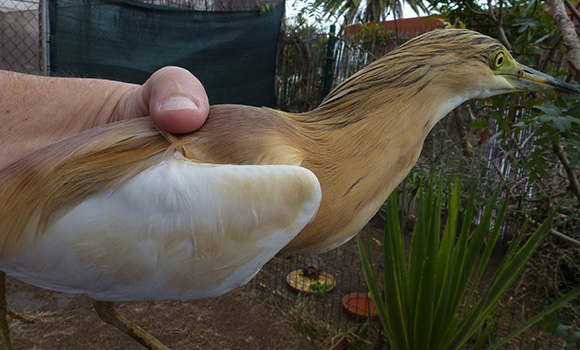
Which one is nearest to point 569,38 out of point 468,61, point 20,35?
point 468,61

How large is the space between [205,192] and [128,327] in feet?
1.68

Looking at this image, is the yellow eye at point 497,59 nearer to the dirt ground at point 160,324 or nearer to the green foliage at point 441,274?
the green foliage at point 441,274

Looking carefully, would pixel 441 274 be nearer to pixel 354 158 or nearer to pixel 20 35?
pixel 354 158

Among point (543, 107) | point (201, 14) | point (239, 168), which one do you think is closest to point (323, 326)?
point (543, 107)

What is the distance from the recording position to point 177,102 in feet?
3.09

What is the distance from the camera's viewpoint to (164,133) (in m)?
0.93

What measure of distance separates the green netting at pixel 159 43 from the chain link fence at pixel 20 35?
0.31 m

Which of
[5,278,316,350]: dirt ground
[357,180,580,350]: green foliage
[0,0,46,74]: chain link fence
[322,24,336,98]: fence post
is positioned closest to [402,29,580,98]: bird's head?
[357,180,580,350]: green foliage

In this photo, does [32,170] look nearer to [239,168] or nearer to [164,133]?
[164,133]

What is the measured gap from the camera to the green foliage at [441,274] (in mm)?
1617

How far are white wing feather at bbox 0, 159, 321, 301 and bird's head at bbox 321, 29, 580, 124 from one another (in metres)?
0.35

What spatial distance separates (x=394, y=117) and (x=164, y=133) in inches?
22.3

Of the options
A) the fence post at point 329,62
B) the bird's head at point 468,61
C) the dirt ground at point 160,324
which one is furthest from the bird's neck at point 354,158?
the fence post at point 329,62

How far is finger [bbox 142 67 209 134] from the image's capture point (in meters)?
0.92
